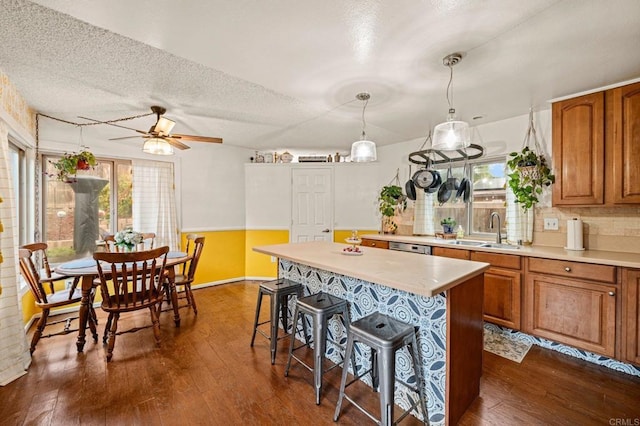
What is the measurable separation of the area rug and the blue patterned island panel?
4.05ft

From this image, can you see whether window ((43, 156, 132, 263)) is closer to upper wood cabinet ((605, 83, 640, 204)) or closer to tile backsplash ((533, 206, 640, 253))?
tile backsplash ((533, 206, 640, 253))

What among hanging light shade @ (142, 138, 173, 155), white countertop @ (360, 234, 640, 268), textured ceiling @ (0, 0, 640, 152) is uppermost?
textured ceiling @ (0, 0, 640, 152)

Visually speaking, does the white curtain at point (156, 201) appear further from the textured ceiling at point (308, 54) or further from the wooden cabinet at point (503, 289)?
the wooden cabinet at point (503, 289)

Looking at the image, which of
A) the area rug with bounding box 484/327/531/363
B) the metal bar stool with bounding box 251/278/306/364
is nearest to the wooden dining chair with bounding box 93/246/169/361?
the metal bar stool with bounding box 251/278/306/364

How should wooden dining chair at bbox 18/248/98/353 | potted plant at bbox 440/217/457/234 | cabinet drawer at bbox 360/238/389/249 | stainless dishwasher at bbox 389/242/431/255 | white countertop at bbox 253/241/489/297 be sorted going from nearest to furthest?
1. white countertop at bbox 253/241/489/297
2. wooden dining chair at bbox 18/248/98/353
3. stainless dishwasher at bbox 389/242/431/255
4. potted plant at bbox 440/217/457/234
5. cabinet drawer at bbox 360/238/389/249

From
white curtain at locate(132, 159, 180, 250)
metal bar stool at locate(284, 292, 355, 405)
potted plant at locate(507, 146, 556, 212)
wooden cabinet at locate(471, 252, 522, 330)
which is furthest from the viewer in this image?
white curtain at locate(132, 159, 180, 250)

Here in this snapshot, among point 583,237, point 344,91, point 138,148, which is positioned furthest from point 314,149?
point 583,237

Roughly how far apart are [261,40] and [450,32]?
1188 millimetres

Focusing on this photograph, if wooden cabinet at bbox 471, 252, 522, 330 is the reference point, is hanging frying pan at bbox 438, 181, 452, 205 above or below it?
above

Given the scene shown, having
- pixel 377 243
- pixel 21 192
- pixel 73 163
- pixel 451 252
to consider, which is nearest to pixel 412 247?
pixel 451 252

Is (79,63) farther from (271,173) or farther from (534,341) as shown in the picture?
(534,341)

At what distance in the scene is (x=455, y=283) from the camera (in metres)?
1.47

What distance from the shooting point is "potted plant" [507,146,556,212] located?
2.80m

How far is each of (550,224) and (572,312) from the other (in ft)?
3.34
